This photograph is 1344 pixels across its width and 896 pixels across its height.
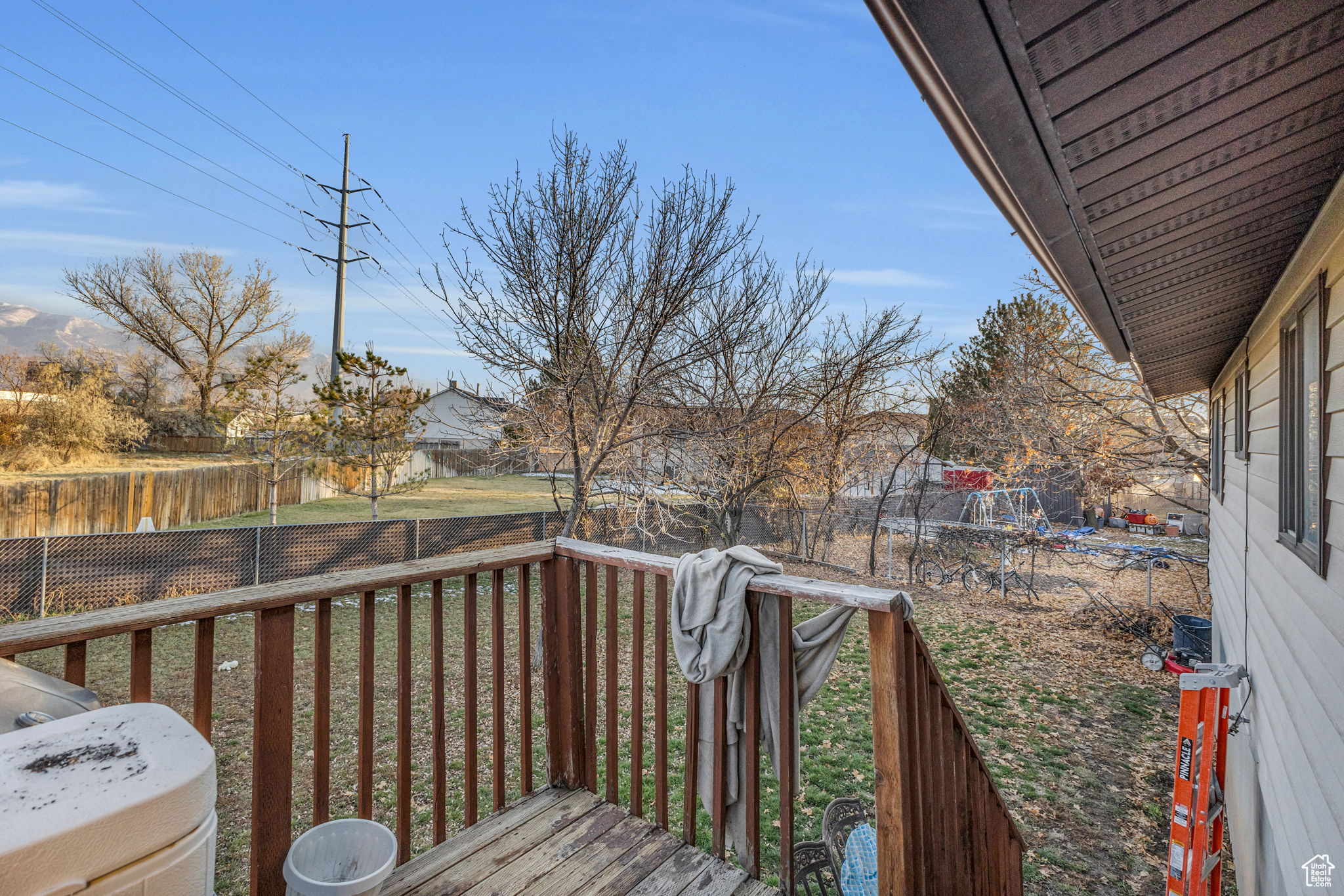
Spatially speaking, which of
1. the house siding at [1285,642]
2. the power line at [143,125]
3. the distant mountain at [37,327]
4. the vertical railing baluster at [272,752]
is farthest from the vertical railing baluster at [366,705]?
the distant mountain at [37,327]

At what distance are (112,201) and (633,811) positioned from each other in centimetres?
4613

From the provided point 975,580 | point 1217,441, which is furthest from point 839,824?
point 975,580

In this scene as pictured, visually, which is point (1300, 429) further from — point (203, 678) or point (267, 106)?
point (267, 106)

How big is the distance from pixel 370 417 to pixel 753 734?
11.1 meters

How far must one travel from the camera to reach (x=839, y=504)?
1123 centimetres

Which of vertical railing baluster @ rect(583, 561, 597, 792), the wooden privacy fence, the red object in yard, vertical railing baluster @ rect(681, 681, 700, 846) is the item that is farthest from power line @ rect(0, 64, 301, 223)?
the red object in yard

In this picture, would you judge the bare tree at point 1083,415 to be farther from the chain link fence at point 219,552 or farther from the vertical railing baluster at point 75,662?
the vertical railing baluster at point 75,662

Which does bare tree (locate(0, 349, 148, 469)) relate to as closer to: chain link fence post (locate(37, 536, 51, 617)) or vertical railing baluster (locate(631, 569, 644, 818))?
chain link fence post (locate(37, 536, 51, 617))

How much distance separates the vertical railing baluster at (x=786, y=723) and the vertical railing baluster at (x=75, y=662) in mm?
1601

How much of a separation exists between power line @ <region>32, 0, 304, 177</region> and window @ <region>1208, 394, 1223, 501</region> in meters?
20.4

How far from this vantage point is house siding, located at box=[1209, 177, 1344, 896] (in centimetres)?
176

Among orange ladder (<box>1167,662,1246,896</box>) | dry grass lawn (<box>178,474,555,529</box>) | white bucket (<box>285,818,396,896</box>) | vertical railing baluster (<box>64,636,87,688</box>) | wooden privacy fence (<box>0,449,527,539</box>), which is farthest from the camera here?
dry grass lawn (<box>178,474,555,529</box>)

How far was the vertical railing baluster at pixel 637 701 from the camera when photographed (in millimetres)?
1920

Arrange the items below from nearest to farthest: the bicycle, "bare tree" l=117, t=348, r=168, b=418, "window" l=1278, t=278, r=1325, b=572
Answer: "window" l=1278, t=278, r=1325, b=572 < the bicycle < "bare tree" l=117, t=348, r=168, b=418
